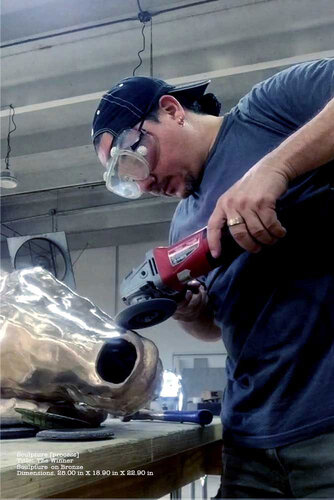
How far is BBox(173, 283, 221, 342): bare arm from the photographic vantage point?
97 centimetres

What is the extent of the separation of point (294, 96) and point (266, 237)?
0.27 m

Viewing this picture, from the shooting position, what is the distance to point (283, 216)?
27.3 inches

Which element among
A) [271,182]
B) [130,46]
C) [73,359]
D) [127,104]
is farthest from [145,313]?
[130,46]

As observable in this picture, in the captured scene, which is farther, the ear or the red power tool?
the ear

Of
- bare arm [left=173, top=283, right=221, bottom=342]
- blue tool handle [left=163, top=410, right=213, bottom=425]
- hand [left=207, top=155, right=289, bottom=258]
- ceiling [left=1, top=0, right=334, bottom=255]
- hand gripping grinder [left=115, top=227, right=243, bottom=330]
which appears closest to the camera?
hand [left=207, top=155, right=289, bottom=258]

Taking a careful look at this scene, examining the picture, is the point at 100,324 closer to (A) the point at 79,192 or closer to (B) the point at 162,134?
(B) the point at 162,134

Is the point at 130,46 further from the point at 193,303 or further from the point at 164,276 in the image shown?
the point at 164,276

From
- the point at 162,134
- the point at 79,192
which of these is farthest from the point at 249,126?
the point at 79,192

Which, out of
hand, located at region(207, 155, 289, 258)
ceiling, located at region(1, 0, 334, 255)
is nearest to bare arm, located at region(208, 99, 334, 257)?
hand, located at region(207, 155, 289, 258)

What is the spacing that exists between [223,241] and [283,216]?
0.30 ft

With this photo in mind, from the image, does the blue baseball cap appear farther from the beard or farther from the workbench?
the workbench

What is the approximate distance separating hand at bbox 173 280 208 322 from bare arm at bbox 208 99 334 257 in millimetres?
310

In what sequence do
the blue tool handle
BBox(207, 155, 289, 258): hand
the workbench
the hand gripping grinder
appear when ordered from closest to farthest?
the workbench
BBox(207, 155, 289, 258): hand
the hand gripping grinder
the blue tool handle

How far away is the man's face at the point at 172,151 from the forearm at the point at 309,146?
11.0 inches
